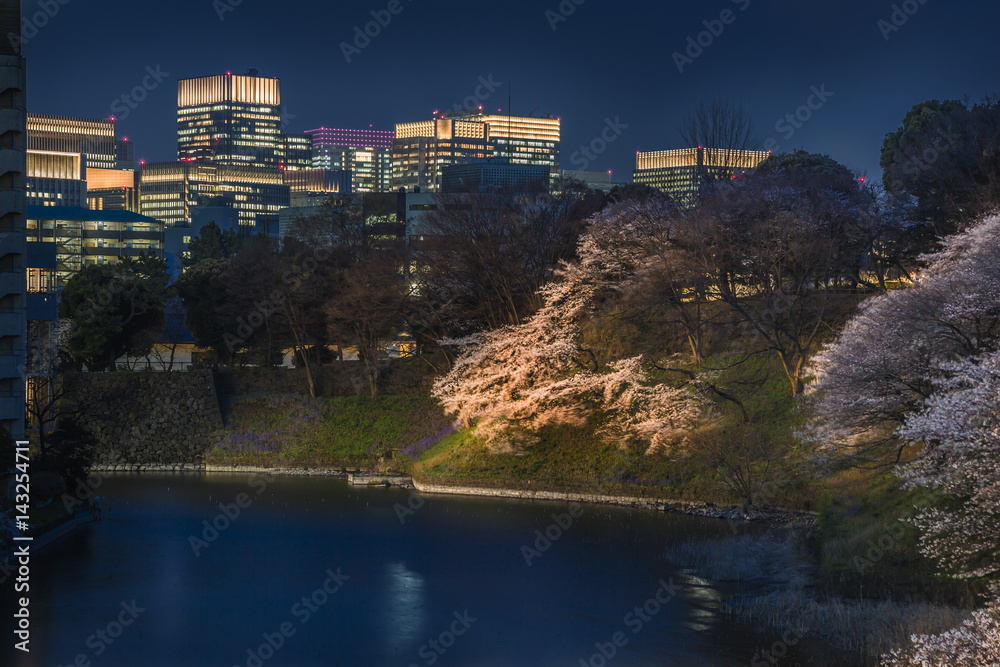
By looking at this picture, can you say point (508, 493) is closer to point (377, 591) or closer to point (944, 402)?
point (377, 591)

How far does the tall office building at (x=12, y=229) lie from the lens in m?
26.5

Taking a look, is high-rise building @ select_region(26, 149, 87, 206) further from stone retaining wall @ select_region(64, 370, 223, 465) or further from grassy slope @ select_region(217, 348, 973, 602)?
grassy slope @ select_region(217, 348, 973, 602)

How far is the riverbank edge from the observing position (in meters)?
30.4

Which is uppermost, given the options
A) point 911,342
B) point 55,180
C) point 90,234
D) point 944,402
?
point 55,180

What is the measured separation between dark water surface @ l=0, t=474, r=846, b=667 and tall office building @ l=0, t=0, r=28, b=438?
14.7 feet

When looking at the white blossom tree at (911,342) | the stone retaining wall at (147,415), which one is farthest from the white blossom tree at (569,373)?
the stone retaining wall at (147,415)

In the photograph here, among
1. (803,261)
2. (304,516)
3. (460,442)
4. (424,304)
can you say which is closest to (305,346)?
(424,304)

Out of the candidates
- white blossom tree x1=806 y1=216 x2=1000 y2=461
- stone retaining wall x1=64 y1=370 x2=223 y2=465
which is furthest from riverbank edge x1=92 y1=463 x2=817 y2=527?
white blossom tree x1=806 y1=216 x2=1000 y2=461

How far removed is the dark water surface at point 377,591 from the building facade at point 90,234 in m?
68.9

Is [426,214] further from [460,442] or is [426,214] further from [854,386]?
[854,386]

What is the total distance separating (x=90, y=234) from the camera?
118m

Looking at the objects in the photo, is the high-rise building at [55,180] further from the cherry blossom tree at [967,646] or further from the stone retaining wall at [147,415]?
the cherry blossom tree at [967,646]

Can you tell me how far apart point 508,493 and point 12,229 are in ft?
61.8

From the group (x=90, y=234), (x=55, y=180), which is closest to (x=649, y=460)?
(x=90, y=234)
